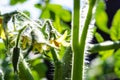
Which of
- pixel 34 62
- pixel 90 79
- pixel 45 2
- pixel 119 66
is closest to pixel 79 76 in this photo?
pixel 119 66

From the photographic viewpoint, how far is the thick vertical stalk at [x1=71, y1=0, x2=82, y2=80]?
1447 mm

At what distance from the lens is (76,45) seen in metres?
1.46

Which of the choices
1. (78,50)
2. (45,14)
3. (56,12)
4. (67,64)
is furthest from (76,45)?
(56,12)

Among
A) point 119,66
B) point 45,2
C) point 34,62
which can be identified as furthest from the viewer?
point 45,2

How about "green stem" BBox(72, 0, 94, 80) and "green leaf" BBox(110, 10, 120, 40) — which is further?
"green leaf" BBox(110, 10, 120, 40)

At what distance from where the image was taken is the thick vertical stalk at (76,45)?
4.75ft

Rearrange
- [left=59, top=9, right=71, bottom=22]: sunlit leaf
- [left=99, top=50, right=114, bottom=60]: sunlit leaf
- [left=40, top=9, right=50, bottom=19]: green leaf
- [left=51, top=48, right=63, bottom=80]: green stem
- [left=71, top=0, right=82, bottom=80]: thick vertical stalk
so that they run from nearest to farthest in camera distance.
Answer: [left=71, top=0, right=82, bottom=80]: thick vertical stalk, [left=51, top=48, right=63, bottom=80]: green stem, [left=99, top=50, right=114, bottom=60]: sunlit leaf, [left=40, top=9, right=50, bottom=19]: green leaf, [left=59, top=9, right=71, bottom=22]: sunlit leaf

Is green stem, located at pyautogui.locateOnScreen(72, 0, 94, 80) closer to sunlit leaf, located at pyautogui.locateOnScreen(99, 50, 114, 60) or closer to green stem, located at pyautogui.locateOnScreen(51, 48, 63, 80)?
green stem, located at pyautogui.locateOnScreen(51, 48, 63, 80)

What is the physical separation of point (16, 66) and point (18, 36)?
0.40 ft

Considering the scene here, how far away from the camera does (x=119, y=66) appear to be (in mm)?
2229

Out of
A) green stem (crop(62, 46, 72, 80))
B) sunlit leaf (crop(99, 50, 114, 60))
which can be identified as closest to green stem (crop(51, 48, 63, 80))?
green stem (crop(62, 46, 72, 80))

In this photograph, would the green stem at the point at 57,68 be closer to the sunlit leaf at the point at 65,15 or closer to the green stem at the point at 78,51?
the green stem at the point at 78,51

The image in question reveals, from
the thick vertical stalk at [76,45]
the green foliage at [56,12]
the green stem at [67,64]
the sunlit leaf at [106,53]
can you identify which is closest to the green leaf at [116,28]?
the sunlit leaf at [106,53]

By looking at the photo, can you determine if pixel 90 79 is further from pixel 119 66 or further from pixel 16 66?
pixel 16 66
